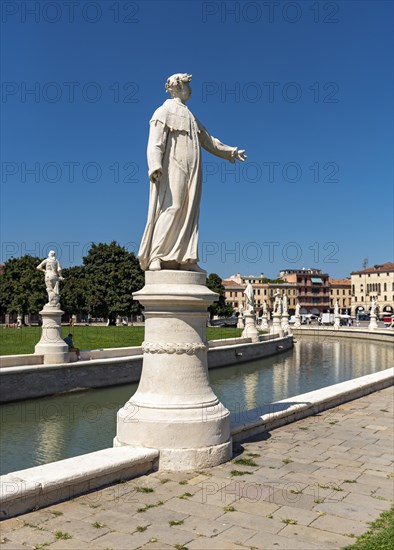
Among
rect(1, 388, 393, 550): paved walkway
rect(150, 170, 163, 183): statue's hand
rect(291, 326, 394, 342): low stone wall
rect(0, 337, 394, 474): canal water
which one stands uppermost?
rect(150, 170, 163, 183): statue's hand

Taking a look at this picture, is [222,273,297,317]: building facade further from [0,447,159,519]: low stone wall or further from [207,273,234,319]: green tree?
[0,447,159,519]: low stone wall

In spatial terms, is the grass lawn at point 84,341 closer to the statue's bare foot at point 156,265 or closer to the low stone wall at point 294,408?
the low stone wall at point 294,408

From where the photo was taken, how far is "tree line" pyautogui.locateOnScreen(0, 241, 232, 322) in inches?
2053

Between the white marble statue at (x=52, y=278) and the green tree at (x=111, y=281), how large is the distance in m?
31.7

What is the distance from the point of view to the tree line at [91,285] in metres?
52.2

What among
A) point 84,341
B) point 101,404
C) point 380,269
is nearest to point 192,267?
point 101,404

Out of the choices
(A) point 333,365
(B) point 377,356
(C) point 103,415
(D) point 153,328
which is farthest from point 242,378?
(D) point 153,328

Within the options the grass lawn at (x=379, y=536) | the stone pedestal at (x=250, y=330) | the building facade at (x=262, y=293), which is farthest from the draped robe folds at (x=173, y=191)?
the building facade at (x=262, y=293)

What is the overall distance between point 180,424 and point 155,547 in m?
2.07

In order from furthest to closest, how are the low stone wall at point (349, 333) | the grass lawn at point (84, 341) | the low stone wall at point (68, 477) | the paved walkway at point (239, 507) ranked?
the low stone wall at point (349, 333) < the grass lawn at point (84, 341) < the low stone wall at point (68, 477) < the paved walkway at point (239, 507)

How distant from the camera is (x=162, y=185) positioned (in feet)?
21.2

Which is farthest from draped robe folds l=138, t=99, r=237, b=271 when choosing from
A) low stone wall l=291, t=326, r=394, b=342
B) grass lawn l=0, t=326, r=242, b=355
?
low stone wall l=291, t=326, r=394, b=342

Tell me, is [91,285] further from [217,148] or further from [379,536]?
[379,536]

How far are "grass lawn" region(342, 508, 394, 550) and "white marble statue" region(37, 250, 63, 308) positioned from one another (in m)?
15.8
